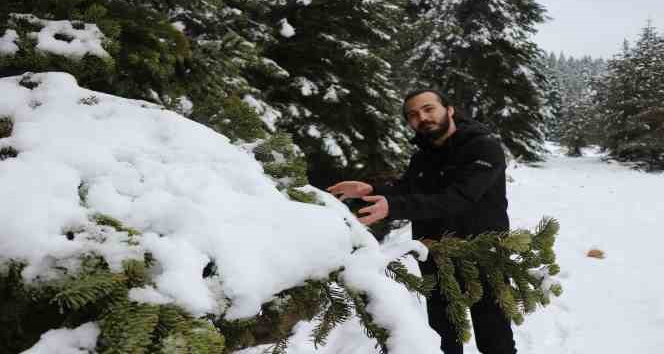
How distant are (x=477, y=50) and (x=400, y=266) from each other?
16.3 metres

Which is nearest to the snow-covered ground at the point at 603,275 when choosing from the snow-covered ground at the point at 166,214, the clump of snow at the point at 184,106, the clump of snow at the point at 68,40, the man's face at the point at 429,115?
the man's face at the point at 429,115

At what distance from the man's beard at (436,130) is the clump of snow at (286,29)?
4250 millimetres

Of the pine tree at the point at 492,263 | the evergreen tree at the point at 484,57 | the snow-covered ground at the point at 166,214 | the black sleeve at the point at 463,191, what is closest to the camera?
the snow-covered ground at the point at 166,214

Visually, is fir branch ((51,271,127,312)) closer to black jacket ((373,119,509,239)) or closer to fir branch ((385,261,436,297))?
fir branch ((385,261,436,297))

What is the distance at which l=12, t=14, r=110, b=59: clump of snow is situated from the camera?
178 cm

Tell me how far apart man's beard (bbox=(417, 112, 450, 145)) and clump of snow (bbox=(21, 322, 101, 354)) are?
2.23m

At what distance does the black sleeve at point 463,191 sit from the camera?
204cm

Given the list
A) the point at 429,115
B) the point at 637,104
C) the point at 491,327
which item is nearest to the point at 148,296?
the point at 429,115

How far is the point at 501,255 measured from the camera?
58.7 inches

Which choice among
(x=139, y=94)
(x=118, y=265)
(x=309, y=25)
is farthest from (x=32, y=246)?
(x=309, y=25)

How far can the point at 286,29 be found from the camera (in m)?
6.34

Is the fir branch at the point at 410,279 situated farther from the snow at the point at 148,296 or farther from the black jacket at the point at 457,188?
the snow at the point at 148,296

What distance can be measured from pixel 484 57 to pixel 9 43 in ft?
53.5

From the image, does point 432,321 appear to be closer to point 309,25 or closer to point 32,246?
point 32,246
